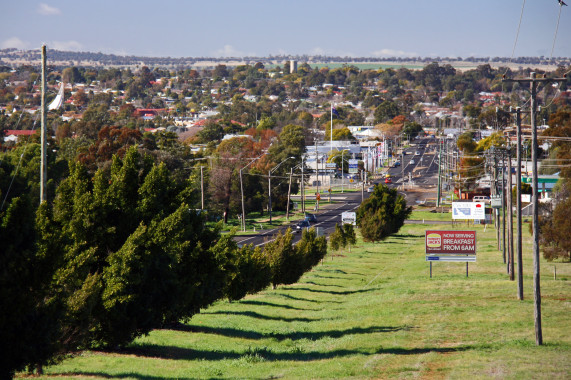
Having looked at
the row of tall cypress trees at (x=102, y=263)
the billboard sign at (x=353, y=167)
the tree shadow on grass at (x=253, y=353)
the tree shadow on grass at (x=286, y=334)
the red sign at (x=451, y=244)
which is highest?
the billboard sign at (x=353, y=167)

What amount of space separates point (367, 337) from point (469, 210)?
51.3 meters

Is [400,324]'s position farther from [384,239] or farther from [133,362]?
[384,239]

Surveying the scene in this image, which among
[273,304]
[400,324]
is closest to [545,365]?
[400,324]

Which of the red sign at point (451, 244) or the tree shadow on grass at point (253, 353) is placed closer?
the tree shadow on grass at point (253, 353)

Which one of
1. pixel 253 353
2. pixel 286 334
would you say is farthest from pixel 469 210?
pixel 253 353

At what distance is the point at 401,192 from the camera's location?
11869 cm

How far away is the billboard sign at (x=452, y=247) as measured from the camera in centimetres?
4759

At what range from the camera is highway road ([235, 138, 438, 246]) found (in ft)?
245

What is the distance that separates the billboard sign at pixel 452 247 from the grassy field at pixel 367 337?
1.88 meters

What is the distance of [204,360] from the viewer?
74.8 feet

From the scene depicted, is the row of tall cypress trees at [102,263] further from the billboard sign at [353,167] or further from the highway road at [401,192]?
the billboard sign at [353,167]

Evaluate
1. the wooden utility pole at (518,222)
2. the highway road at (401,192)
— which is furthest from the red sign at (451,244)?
the wooden utility pole at (518,222)

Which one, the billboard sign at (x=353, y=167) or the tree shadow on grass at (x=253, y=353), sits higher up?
the billboard sign at (x=353, y=167)

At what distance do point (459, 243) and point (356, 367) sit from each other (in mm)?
28089
